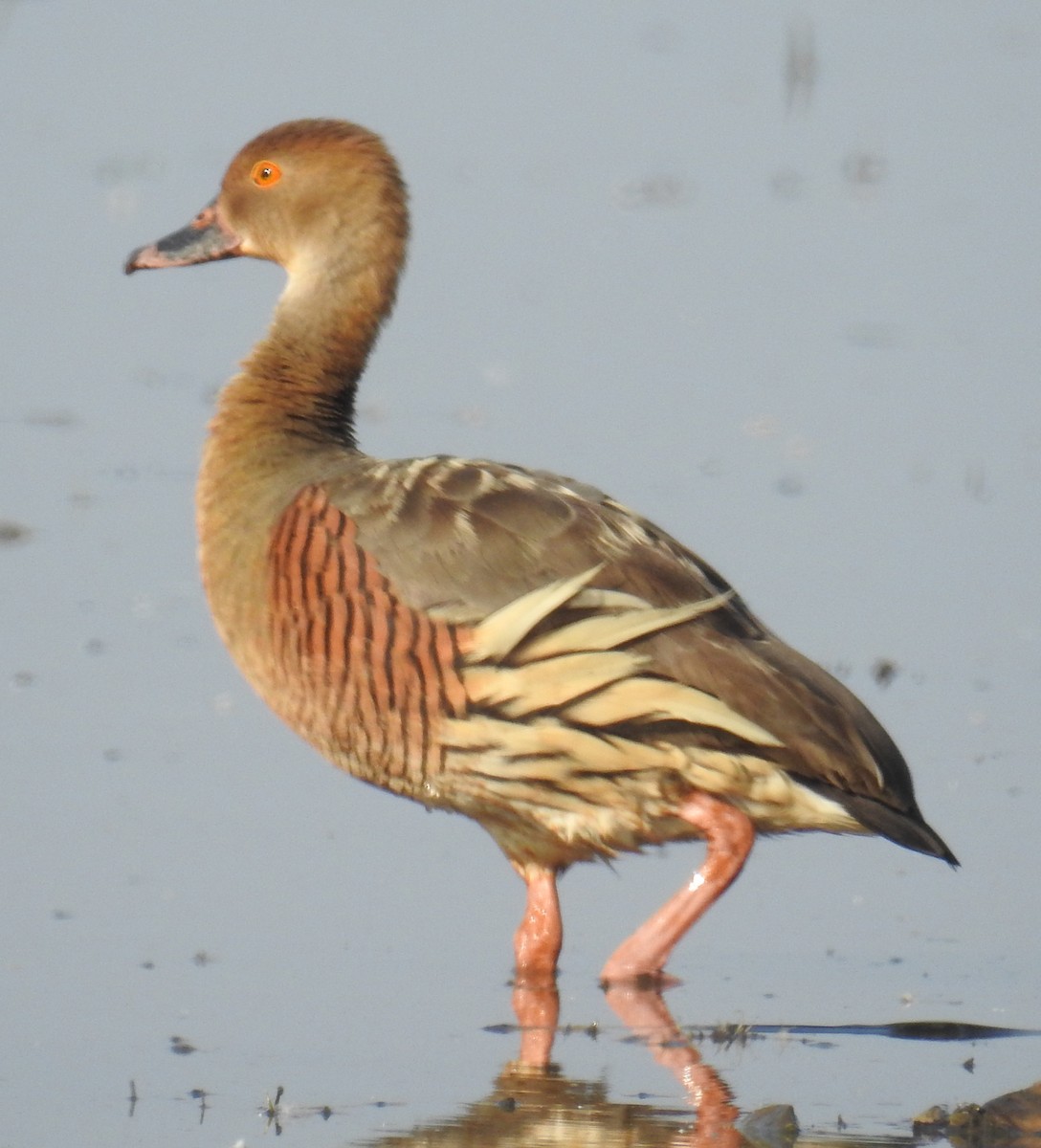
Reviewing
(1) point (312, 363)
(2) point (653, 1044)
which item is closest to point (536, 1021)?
(2) point (653, 1044)

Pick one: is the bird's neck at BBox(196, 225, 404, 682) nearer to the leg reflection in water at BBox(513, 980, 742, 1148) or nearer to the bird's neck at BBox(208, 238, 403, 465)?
the bird's neck at BBox(208, 238, 403, 465)

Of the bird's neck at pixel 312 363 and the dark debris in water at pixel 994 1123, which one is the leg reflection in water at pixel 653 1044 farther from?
the bird's neck at pixel 312 363

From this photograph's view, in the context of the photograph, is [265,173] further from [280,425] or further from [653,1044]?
[653,1044]

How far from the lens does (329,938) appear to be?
7.08 m

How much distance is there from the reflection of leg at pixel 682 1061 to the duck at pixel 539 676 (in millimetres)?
149

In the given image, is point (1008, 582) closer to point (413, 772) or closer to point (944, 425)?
point (944, 425)

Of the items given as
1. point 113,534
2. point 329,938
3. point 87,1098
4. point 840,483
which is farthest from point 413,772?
point 840,483

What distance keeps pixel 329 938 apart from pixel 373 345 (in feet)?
→ 6.94

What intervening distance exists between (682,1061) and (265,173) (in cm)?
359

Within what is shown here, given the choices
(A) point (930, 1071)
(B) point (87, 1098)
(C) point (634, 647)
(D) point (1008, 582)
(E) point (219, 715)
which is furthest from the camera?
(D) point (1008, 582)

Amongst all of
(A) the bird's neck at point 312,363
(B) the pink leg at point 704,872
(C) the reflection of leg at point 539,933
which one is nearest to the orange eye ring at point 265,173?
(A) the bird's neck at point 312,363

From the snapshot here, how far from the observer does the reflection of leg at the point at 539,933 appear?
23.1 feet

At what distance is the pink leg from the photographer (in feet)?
23.0

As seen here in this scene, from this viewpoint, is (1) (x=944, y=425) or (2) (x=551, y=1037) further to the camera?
(1) (x=944, y=425)
